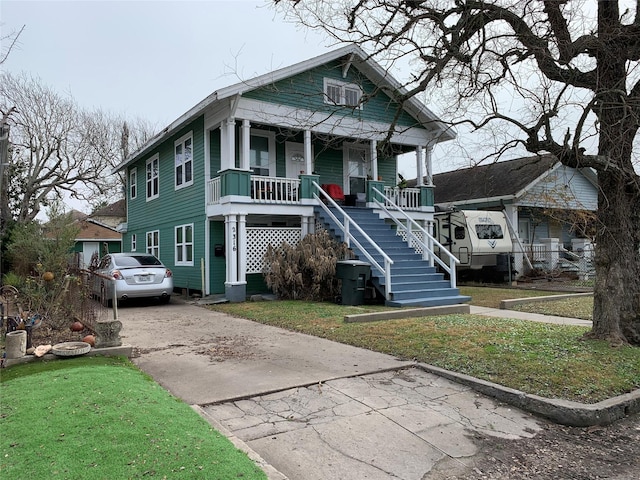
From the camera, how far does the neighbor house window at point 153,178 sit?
18.8 meters

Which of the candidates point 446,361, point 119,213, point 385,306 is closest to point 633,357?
point 446,361

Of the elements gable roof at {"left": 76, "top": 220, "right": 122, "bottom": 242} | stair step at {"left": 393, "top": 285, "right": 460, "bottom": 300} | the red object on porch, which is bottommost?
stair step at {"left": 393, "top": 285, "right": 460, "bottom": 300}

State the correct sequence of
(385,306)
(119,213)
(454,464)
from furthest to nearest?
1. (119,213)
2. (385,306)
3. (454,464)

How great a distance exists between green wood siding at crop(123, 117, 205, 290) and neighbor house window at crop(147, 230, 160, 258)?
22 cm

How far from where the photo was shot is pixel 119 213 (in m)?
43.5

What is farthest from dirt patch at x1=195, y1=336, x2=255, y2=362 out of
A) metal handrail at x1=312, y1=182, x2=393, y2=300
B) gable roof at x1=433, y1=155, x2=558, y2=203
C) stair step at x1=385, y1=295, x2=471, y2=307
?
gable roof at x1=433, y1=155, x2=558, y2=203

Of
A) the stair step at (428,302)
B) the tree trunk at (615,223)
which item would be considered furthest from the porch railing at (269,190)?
the tree trunk at (615,223)

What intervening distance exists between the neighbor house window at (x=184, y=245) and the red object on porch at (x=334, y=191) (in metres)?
4.74

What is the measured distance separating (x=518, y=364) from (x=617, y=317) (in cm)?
200

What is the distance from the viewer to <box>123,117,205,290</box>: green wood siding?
48.8 feet

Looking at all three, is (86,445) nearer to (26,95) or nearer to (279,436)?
(279,436)

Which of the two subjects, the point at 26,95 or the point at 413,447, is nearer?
the point at 413,447

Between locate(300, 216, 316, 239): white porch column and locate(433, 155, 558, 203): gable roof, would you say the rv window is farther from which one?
locate(300, 216, 316, 239): white porch column

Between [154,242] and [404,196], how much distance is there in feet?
34.5
